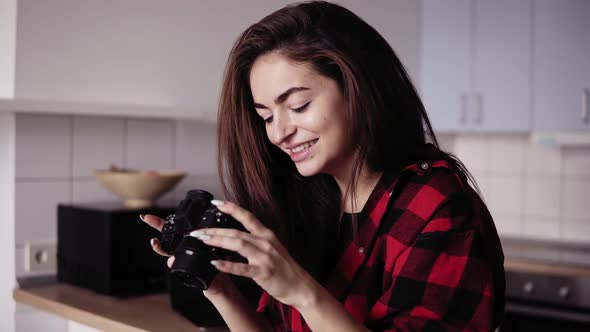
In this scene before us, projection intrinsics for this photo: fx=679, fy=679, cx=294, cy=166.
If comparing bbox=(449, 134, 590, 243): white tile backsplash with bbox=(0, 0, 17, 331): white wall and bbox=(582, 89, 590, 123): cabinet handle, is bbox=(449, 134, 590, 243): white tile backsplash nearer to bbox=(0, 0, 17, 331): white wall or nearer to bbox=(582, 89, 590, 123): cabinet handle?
bbox=(582, 89, 590, 123): cabinet handle

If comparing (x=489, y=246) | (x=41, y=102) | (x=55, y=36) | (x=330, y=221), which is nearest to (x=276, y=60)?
(x=330, y=221)

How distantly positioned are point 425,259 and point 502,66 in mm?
2073

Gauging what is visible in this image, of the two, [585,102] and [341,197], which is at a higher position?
[585,102]

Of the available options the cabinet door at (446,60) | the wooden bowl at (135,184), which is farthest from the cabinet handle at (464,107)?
the wooden bowl at (135,184)

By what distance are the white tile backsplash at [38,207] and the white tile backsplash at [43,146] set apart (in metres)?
0.03

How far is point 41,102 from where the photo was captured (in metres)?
1.89

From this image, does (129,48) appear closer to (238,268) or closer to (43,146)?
(43,146)

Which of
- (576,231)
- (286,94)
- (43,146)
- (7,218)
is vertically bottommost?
(576,231)

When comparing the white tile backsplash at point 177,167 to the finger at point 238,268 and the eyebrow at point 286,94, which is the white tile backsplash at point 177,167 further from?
the finger at point 238,268

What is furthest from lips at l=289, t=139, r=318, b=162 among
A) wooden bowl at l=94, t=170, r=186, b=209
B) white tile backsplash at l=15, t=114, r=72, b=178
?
white tile backsplash at l=15, t=114, r=72, b=178

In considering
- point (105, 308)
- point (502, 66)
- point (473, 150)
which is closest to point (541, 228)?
point (473, 150)

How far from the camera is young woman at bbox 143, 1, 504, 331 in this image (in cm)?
109

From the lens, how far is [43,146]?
2.03m

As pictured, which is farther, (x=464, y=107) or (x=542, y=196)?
(x=542, y=196)
